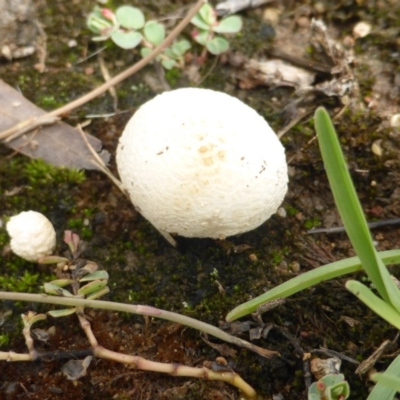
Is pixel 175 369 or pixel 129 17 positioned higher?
pixel 129 17

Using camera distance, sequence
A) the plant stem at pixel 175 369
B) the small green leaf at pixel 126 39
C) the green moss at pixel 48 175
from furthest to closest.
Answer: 1. the small green leaf at pixel 126 39
2. the green moss at pixel 48 175
3. the plant stem at pixel 175 369

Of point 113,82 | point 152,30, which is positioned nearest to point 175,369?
point 113,82

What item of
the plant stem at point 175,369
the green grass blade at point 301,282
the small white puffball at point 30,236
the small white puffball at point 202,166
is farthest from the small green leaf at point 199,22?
the plant stem at point 175,369

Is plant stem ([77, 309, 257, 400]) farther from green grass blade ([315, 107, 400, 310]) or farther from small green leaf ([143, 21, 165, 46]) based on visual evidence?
small green leaf ([143, 21, 165, 46])

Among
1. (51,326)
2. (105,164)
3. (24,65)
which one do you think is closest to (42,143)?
(105,164)

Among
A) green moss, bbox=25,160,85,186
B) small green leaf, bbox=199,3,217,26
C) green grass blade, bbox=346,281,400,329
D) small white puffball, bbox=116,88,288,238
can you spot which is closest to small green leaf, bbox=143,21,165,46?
small green leaf, bbox=199,3,217,26

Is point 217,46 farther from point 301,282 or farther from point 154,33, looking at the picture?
point 301,282

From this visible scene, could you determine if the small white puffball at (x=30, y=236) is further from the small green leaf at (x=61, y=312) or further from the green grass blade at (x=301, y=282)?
the green grass blade at (x=301, y=282)
